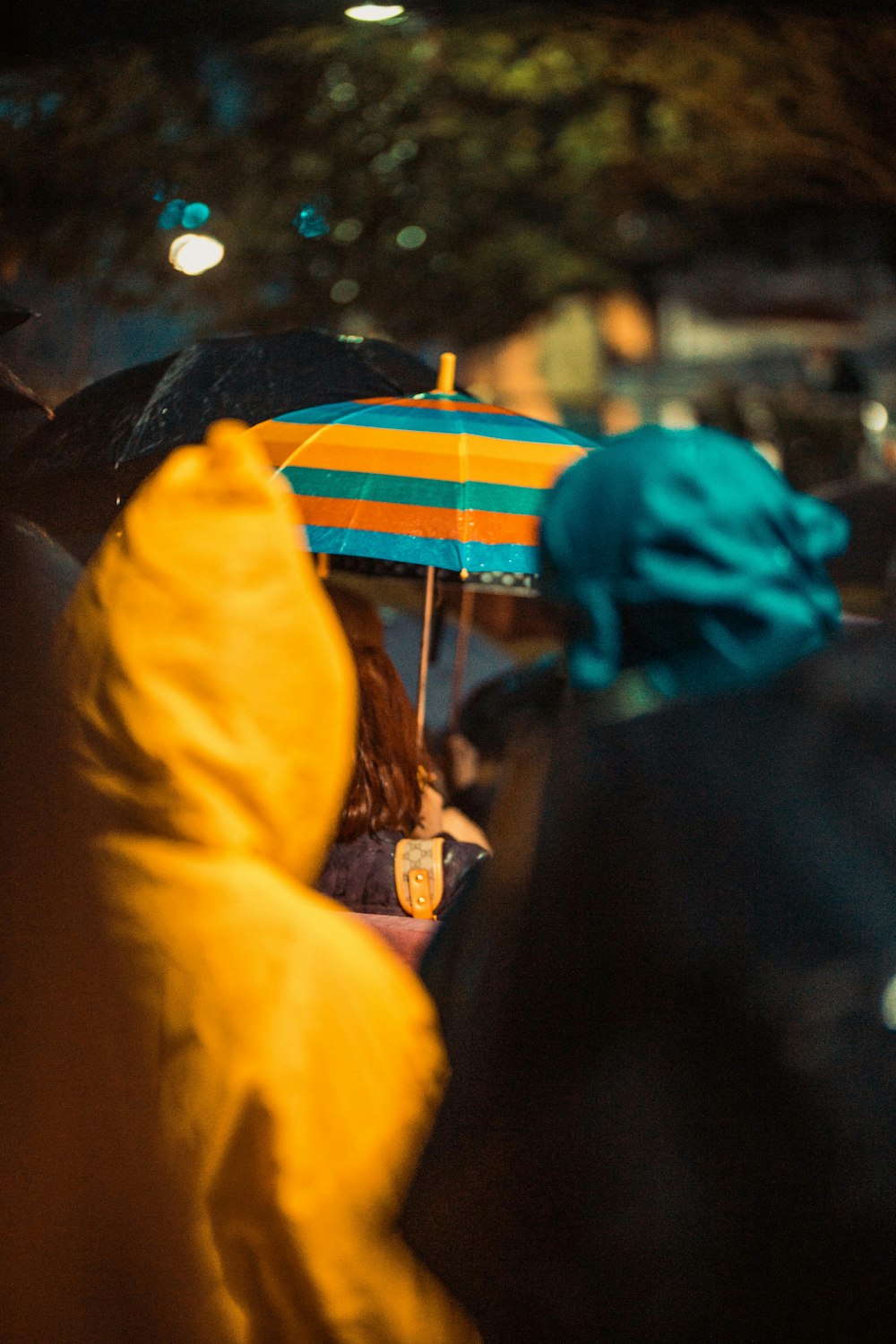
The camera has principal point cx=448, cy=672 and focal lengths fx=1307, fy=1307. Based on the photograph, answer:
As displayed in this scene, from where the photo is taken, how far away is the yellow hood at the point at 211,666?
120 centimetres

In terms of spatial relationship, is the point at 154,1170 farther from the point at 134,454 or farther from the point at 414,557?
the point at 414,557

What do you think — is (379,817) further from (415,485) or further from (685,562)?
(685,562)

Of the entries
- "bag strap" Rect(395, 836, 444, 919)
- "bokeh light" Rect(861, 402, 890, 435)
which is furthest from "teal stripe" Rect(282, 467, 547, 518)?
"bokeh light" Rect(861, 402, 890, 435)

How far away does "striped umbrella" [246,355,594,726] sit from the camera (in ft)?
8.43

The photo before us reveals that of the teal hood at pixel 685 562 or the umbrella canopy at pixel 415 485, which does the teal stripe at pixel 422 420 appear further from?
the teal hood at pixel 685 562

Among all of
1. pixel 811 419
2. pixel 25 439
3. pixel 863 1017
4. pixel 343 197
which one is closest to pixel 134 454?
pixel 25 439

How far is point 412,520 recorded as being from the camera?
8.52ft

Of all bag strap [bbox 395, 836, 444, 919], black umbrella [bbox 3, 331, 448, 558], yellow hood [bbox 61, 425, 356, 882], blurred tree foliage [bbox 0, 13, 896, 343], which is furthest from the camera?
bag strap [bbox 395, 836, 444, 919]

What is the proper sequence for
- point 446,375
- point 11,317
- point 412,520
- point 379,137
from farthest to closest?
point 379,137, point 446,375, point 412,520, point 11,317

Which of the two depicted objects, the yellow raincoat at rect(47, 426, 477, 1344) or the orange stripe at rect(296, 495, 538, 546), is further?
the orange stripe at rect(296, 495, 538, 546)

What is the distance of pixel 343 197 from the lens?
3.03 m

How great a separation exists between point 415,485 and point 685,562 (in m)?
1.46

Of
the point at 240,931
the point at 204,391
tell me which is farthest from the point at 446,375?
the point at 240,931

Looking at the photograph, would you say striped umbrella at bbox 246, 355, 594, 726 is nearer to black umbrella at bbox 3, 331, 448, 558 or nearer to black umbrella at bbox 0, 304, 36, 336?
black umbrella at bbox 3, 331, 448, 558
